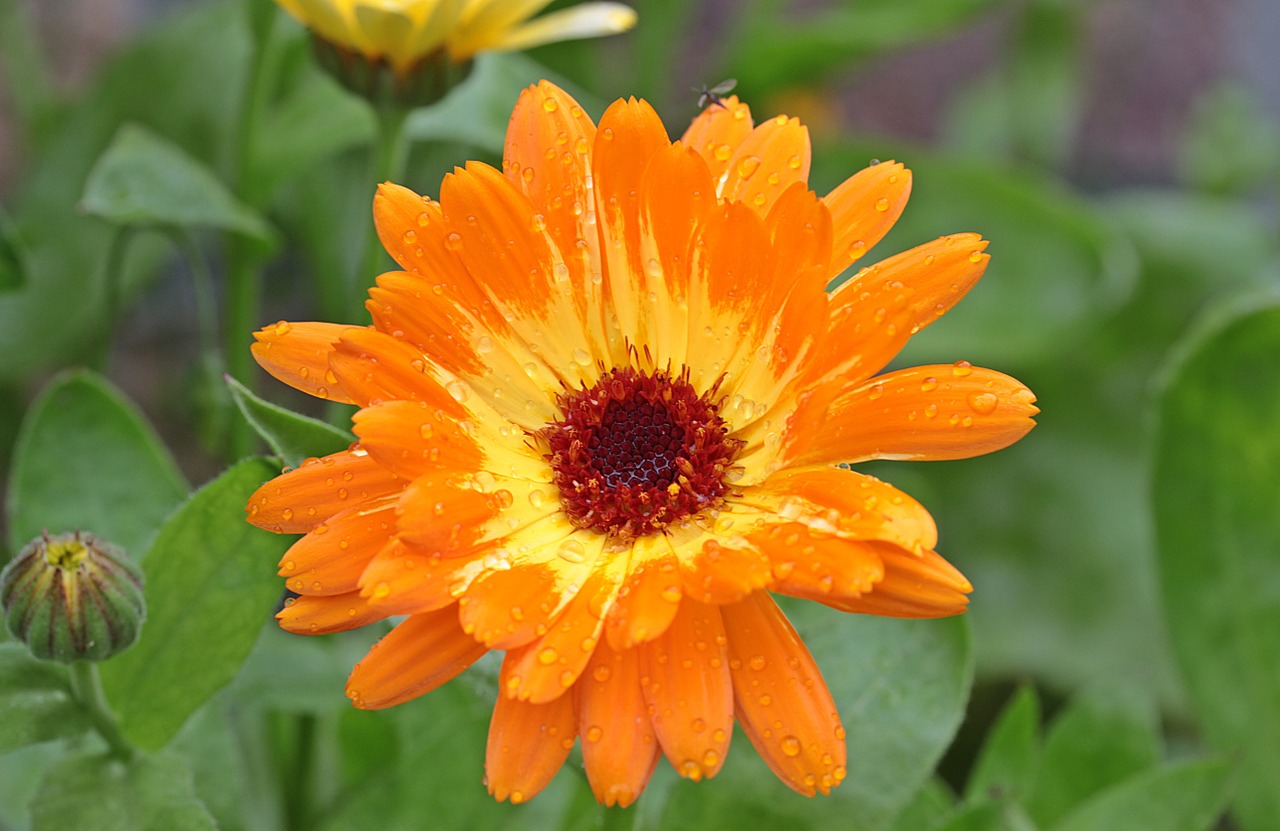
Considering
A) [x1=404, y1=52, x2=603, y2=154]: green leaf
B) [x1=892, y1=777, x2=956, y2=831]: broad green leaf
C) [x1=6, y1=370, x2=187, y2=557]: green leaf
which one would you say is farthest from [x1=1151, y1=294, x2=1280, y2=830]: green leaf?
[x1=6, y1=370, x2=187, y2=557]: green leaf

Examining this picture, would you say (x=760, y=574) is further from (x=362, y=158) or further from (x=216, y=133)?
(x=362, y=158)

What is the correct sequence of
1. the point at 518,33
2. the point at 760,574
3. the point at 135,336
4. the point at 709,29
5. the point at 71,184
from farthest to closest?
the point at 709,29 < the point at 135,336 < the point at 71,184 < the point at 518,33 < the point at 760,574

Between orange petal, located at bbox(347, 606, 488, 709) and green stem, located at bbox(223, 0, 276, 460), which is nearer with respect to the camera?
orange petal, located at bbox(347, 606, 488, 709)

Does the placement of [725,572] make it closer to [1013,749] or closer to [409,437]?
[409,437]

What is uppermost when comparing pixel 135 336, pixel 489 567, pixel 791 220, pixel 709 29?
pixel 791 220

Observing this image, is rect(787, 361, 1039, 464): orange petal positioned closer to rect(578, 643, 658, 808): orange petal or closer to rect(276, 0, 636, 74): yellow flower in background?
rect(578, 643, 658, 808): orange petal

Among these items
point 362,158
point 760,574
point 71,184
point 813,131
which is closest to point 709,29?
point 813,131
